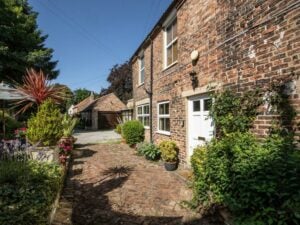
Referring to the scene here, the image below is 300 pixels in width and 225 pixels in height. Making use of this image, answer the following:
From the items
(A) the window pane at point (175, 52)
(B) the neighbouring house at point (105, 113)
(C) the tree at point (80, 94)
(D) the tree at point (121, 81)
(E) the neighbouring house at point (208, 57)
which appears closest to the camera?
(E) the neighbouring house at point (208, 57)

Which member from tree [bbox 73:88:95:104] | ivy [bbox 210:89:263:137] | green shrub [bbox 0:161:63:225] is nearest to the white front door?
ivy [bbox 210:89:263:137]

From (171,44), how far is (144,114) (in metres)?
5.69

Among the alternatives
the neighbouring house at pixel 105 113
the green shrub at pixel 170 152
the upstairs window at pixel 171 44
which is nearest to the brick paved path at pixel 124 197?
the green shrub at pixel 170 152

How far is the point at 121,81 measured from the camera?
52.2 metres

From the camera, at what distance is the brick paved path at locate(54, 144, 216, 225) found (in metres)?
4.99

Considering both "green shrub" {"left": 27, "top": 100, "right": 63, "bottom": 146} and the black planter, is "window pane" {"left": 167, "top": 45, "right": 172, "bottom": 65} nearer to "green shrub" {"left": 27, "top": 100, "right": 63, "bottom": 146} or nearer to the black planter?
the black planter

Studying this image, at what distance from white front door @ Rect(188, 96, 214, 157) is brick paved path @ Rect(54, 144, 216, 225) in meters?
1.27

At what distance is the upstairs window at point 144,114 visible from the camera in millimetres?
14941

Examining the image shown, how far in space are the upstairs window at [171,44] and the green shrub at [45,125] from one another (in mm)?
4807

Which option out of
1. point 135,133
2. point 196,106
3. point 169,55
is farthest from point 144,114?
point 196,106

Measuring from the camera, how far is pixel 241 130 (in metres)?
5.57

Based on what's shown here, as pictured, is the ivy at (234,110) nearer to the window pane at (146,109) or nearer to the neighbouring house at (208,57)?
the neighbouring house at (208,57)

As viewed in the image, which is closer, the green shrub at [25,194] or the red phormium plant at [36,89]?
the green shrub at [25,194]

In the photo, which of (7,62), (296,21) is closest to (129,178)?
(296,21)
